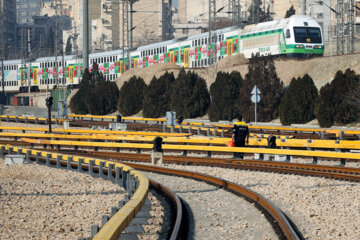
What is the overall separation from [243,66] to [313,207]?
175 feet

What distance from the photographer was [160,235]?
11.2 m

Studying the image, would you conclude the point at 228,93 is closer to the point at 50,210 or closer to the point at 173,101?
the point at 173,101

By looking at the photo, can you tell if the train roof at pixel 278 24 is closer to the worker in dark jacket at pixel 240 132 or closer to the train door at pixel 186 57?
the train door at pixel 186 57

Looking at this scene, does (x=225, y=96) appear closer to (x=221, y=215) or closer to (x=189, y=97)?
(x=189, y=97)

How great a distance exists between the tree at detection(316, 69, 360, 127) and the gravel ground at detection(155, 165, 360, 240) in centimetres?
2444

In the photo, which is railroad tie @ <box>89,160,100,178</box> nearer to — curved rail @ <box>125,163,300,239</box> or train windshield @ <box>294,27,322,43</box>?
curved rail @ <box>125,163,300,239</box>

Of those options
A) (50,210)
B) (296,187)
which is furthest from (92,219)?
(296,187)

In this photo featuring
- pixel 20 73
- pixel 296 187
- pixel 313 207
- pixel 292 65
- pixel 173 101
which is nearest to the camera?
pixel 313 207

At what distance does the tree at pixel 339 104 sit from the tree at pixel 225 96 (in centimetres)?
1015

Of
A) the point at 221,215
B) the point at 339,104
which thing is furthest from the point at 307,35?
the point at 221,215

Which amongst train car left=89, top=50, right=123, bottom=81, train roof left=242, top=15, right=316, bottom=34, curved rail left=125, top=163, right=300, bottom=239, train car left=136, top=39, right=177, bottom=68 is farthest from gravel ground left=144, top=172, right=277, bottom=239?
train car left=89, top=50, right=123, bottom=81

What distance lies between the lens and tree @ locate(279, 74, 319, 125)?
4759 cm

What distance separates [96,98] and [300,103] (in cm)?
2747

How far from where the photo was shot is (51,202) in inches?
661
